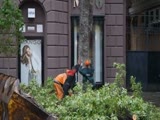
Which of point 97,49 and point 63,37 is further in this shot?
point 97,49

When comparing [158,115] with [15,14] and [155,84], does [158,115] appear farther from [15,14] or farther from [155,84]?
[155,84]

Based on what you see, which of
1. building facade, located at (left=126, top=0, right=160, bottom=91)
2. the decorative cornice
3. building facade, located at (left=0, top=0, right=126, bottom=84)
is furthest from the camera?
the decorative cornice

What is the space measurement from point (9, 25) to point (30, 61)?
19.3 ft

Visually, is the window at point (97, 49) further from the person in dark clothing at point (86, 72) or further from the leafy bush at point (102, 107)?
the leafy bush at point (102, 107)

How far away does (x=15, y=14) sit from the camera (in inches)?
531

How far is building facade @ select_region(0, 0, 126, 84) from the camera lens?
1858cm

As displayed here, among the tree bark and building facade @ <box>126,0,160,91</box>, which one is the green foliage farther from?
building facade @ <box>126,0,160,91</box>

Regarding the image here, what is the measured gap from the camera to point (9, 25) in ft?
43.4

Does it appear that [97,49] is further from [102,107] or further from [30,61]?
[102,107]

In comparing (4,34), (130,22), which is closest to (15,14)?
(4,34)

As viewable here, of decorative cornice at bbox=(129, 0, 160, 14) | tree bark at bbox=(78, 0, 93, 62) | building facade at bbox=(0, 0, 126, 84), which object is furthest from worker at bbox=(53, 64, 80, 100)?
decorative cornice at bbox=(129, 0, 160, 14)

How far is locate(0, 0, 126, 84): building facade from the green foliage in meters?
4.31

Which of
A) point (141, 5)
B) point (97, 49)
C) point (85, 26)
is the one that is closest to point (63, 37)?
point (97, 49)

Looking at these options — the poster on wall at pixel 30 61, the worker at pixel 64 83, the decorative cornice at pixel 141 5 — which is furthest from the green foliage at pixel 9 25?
the decorative cornice at pixel 141 5
